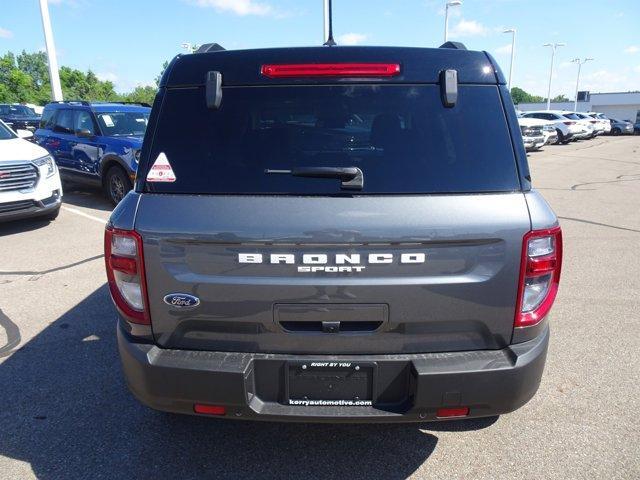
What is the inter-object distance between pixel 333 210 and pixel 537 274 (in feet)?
3.10

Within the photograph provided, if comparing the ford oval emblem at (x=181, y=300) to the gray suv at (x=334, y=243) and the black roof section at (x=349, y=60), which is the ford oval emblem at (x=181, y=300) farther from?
the black roof section at (x=349, y=60)

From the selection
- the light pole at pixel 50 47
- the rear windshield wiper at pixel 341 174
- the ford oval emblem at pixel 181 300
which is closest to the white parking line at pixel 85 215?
the ford oval emblem at pixel 181 300

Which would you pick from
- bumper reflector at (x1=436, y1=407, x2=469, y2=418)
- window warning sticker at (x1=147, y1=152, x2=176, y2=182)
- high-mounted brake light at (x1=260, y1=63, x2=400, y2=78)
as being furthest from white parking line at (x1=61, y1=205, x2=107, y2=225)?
bumper reflector at (x1=436, y1=407, x2=469, y2=418)

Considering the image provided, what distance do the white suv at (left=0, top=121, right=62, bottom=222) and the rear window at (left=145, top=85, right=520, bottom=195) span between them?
19.6ft

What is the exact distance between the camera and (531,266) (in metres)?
2.09

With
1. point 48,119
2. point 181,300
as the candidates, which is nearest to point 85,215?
point 48,119

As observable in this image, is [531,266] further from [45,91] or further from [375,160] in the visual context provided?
[45,91]

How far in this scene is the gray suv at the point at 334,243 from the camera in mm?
2033

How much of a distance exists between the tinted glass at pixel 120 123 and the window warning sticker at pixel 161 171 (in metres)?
7.54

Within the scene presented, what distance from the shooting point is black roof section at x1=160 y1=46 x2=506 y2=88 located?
218 centimetres

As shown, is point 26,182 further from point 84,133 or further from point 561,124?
point 561,124

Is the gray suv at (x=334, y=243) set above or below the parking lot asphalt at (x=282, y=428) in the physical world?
above

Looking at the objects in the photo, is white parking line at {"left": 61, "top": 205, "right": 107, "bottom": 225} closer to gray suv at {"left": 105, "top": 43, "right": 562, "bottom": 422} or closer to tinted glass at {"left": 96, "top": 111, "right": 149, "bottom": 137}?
tinted glass at {"left": 96, "top": 111, "right": 149, "bottom": 137}

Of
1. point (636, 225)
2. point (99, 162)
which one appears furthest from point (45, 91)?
point (636, 225)
